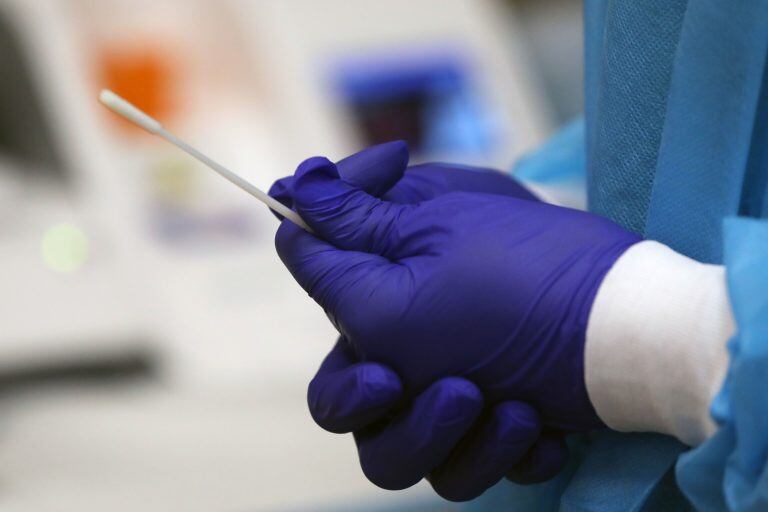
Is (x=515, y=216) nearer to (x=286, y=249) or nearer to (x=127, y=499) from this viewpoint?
(x=286, y=249)

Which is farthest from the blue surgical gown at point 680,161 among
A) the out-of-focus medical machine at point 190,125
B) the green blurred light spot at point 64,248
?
the green blurred light spot at point 64,248

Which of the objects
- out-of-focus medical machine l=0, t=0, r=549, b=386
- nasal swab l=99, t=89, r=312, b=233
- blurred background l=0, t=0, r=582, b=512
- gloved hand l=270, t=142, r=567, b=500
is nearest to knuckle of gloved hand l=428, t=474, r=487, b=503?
gloved hand l=270, t=142, r=567, b=500

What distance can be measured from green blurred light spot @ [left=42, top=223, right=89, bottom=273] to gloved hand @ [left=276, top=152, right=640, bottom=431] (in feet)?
3.69

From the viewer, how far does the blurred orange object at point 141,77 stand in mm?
1664

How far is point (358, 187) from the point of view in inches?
21.0

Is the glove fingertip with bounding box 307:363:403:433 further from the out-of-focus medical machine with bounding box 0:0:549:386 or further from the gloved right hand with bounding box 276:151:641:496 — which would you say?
the out-of-focus medical machine with bounding box 0:0:549:386

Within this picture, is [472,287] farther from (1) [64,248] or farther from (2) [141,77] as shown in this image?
(2) [141,77]

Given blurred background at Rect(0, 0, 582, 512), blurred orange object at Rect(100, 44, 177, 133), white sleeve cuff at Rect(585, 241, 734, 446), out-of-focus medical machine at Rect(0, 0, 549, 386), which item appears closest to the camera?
white sleeve cuff at Rect(585, 241, 734, 446)

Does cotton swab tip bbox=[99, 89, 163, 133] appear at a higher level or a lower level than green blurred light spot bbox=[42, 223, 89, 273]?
higher

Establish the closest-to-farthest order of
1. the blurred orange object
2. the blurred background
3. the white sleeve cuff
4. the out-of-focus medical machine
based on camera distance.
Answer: the white sleeve cuff, the blurred background, the out-of-focus medical machine, the blurred orange object

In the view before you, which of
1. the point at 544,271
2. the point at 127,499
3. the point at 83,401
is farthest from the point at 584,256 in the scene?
the point at 83,401

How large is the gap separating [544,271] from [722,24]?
144mm

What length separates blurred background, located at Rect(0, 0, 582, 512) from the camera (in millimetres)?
1241

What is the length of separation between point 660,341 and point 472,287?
90 millimetres
